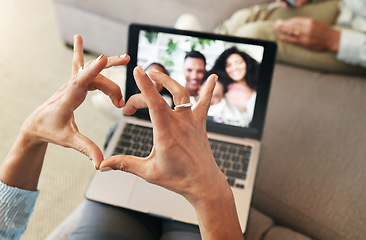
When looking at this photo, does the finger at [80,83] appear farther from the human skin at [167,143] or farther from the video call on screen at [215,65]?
the video call on screen at [215,65]

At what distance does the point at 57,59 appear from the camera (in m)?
1.89

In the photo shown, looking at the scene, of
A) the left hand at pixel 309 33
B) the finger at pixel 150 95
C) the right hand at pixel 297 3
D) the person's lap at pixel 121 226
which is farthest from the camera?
the right hand at pixel 297 3

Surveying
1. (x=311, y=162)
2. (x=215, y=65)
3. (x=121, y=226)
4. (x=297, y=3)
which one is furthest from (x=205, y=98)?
(x=297, y=3)

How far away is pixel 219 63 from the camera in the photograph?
0.92m

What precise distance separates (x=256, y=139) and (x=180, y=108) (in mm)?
469

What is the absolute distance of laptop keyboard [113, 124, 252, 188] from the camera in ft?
3.01

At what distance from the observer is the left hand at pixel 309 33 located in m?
1.25

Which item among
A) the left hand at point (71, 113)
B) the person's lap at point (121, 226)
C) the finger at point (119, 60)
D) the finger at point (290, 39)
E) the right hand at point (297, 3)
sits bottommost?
the person's lap at point (121, 226)

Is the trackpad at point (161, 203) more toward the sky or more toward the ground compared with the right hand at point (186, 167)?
more toward the ground

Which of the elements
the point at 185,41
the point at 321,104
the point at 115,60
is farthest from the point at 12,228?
the point at 321,104

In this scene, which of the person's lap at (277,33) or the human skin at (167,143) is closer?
the human skin at (167,143)

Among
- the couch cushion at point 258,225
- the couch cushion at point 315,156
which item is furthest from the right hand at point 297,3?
the couch cushion at point 258,225

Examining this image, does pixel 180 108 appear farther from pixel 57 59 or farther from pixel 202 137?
pixel 57 59

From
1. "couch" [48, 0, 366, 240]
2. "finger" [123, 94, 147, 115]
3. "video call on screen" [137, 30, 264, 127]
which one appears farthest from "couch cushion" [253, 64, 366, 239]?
"finger" [123, 94, 147, 115]
